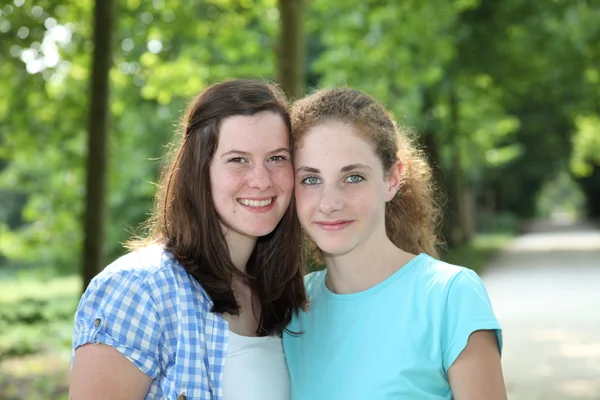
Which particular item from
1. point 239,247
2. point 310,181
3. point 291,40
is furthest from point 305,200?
point 291,40

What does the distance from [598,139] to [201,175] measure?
188 ft

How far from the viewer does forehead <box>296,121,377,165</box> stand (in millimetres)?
3059

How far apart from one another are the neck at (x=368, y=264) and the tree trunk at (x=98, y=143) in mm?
6577

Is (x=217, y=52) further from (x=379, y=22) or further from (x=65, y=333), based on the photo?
(x=65, y=333)

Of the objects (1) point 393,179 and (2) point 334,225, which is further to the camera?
(1) point 393,179

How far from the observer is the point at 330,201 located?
3027mm

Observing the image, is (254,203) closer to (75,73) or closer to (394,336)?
(394,336)

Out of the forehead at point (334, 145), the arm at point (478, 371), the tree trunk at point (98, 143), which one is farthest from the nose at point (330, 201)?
the tree trunk at point (98, 143)

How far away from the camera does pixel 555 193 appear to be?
124438 millimetres

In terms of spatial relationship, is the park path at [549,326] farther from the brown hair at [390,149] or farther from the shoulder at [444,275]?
the shoulder at [444,275]

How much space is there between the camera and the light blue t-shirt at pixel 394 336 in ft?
9.06

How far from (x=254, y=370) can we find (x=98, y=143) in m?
6.94

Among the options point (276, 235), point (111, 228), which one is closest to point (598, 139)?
point (111, 228)

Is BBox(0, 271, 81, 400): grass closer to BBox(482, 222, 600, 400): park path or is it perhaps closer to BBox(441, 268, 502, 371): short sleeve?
BBox(482, 222, 600, 400): park path
